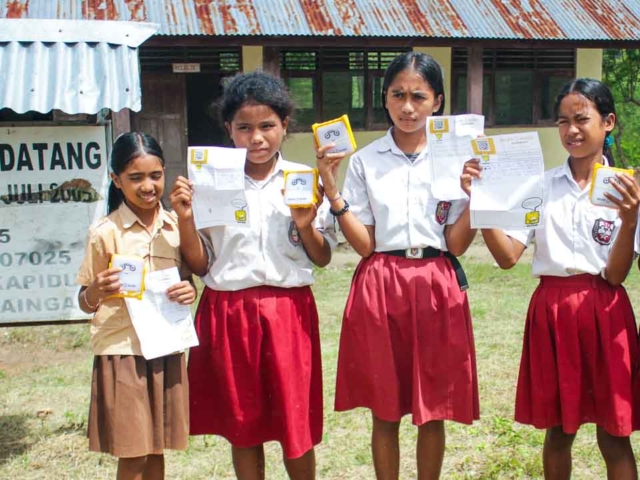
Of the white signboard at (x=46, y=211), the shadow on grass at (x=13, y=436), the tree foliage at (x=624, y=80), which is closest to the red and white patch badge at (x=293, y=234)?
the white signboard at (x=46, y=211)

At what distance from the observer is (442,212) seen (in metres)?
2.59

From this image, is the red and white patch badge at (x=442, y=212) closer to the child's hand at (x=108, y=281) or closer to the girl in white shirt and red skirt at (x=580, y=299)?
the girl in white shirt and red skirt at (x=580, y=299)

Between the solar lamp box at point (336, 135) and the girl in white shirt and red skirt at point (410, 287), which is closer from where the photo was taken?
the solar lamp box at point (336, 135)

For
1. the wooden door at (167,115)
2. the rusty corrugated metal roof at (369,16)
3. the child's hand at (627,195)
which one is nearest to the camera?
the child's hand at (627,195)

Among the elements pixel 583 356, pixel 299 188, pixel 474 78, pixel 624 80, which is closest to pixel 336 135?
pixel 299 188

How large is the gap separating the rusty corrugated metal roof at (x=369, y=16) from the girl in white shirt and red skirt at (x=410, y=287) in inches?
234

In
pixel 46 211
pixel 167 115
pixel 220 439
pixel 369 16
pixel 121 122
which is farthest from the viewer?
pixel 167 115

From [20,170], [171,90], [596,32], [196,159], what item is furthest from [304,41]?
[196,159]

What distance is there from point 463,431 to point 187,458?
140 centimetres

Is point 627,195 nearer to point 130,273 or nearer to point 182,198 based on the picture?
point 182,198

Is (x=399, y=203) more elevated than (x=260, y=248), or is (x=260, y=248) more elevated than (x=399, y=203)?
(x=399, y=203)

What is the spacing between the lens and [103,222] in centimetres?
256

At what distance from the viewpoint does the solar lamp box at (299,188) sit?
247 centimetres

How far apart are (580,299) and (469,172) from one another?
605 mm
